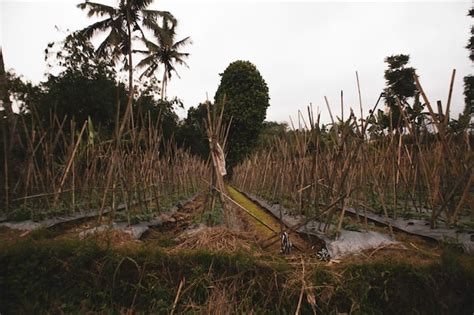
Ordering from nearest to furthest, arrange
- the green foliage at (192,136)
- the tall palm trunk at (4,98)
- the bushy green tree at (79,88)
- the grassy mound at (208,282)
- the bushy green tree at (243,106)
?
the grassy mound at (208,282) < the tall palm trunk at (4,98) < the bushy green tree at (79,88) < the bushy green tree at (243,106) < the green foliage at (192,136)

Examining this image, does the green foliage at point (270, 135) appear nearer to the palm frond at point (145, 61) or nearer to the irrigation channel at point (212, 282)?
the irrigation channel at point (212, 282)

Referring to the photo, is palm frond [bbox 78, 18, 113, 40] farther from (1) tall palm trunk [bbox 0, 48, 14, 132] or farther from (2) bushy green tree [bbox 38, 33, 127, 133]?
(1) tall palm trunk [bbox 0, 48, 14, 132]

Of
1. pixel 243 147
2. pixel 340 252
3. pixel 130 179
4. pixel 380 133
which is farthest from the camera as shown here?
pixel 243 147

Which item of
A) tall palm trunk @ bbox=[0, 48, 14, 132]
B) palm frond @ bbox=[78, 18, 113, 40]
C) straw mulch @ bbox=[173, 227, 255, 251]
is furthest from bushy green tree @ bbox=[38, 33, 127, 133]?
straw mulch @ bbox=[173, 227, 255, 251]

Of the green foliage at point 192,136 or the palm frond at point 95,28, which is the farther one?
the green foliage at point 192,136

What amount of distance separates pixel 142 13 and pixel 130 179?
1240 centimetres

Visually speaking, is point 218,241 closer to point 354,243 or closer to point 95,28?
point 354,243

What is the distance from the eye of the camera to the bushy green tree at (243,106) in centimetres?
1981

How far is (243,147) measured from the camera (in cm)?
1975

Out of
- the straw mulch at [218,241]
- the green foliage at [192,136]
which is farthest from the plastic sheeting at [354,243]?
the green foliage at [192,136]

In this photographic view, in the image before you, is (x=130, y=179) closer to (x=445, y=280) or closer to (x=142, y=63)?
(x=445, y=280)

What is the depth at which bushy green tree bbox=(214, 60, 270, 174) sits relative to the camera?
19.8 m

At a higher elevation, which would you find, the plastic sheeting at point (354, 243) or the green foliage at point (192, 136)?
the green foliage at point (192, 136)

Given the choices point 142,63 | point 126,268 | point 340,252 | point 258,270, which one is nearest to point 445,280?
point 340,252
